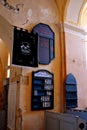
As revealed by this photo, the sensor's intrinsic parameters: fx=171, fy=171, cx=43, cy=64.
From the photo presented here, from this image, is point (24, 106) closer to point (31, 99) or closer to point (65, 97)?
point (31, 99)

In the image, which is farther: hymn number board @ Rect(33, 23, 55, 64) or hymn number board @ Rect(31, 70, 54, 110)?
hymn number board @ Rect(33, 23, 55, 64)

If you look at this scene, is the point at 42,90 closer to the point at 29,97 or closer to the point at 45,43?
the point at 29,97

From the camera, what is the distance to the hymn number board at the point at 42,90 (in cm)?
438

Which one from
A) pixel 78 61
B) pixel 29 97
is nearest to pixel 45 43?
pixel 78 61

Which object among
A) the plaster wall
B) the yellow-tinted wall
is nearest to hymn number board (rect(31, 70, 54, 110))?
the yellow-tinted wall

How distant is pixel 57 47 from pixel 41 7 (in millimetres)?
1263

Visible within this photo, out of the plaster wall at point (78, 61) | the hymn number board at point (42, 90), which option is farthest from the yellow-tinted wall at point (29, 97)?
the plaster wall at point (78, 61)

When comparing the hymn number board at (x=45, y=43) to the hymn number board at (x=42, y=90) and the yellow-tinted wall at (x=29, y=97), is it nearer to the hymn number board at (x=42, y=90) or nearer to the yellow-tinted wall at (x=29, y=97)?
the yellow-tinted wall at (x=29, y=97)

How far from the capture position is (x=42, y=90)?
4.50m

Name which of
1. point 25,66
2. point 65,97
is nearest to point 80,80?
point 65,97

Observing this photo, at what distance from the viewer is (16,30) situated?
14.0 ft

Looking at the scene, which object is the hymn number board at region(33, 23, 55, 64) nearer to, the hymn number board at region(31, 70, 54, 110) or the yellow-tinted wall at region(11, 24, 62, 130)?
the yellow-tinted wall at region(11, 24, 62, 130)

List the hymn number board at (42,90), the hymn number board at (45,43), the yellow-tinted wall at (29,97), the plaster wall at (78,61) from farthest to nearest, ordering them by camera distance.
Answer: the plaster wall at (78,61) < the hymn number board at (45,43) < the hymn number board at (42,90) < the yellow-tinted wall at (29,97)

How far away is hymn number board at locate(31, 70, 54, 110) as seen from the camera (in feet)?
14.4
